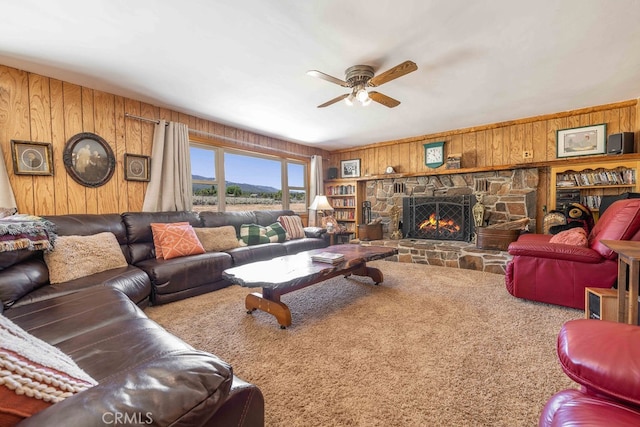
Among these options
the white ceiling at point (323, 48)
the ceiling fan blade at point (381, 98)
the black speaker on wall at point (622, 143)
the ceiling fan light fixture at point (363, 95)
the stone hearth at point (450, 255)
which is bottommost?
the stone hearth at point (450, 255)

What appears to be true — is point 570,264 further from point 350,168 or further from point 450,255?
point 350,168

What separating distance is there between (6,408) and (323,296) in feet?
7.71

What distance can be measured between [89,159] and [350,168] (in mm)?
4370

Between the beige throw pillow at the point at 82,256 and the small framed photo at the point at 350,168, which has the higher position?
the small framed photo at the point at 350,168

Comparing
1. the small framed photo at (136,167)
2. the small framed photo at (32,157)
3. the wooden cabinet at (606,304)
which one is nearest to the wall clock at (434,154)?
the wooden cabinet at (606,304)

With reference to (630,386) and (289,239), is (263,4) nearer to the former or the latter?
(630,386)

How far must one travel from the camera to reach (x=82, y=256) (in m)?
2.22

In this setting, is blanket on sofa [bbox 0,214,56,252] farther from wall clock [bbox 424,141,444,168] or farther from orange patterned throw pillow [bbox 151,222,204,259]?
wall clock [bbox 424,141,444,168]

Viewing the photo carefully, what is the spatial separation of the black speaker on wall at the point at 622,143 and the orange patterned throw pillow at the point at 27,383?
5.07m

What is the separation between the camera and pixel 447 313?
2258 mm

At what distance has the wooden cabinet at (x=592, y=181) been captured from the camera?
3293 mm

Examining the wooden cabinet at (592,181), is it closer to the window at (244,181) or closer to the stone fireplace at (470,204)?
the stone fireplace at (470,204)

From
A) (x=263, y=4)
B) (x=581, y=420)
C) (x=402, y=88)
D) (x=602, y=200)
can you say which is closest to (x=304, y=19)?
(x=263, y=4)

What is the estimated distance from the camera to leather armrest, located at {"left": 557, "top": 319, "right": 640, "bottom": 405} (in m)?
0.72
